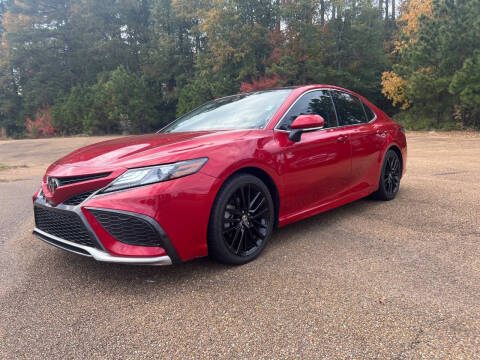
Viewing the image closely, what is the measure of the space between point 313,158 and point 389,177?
6.11 ft

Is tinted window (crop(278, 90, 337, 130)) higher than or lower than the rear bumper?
higher

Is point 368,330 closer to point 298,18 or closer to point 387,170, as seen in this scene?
point 387,170

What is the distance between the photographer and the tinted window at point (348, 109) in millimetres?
4262

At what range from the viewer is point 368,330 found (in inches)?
81.3

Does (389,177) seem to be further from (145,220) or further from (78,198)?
(78,198)

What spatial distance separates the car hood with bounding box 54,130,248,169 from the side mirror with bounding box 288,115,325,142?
463mm

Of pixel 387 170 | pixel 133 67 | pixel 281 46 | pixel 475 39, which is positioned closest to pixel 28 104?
pixel 133 67

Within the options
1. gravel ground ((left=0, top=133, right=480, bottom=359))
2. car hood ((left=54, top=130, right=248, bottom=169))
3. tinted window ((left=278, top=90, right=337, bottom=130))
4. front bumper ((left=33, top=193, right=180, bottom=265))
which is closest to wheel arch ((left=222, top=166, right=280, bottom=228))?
car hood ((left=54, top=130, right=248, bottom=169))

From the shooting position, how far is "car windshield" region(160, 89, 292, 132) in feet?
11.5

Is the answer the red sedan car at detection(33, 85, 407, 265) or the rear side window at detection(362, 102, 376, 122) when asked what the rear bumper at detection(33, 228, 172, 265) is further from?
the rear side window at detection(362, 102, 376, 122)

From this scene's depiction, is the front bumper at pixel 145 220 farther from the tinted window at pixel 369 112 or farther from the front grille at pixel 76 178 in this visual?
the tinted window at pixel 369 112

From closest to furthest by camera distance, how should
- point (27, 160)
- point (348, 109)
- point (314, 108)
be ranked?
point (314, 108) → point (348, 109) → point (27, 160)

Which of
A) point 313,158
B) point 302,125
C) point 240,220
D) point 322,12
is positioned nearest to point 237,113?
point 302,125

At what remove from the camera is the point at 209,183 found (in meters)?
2.70
